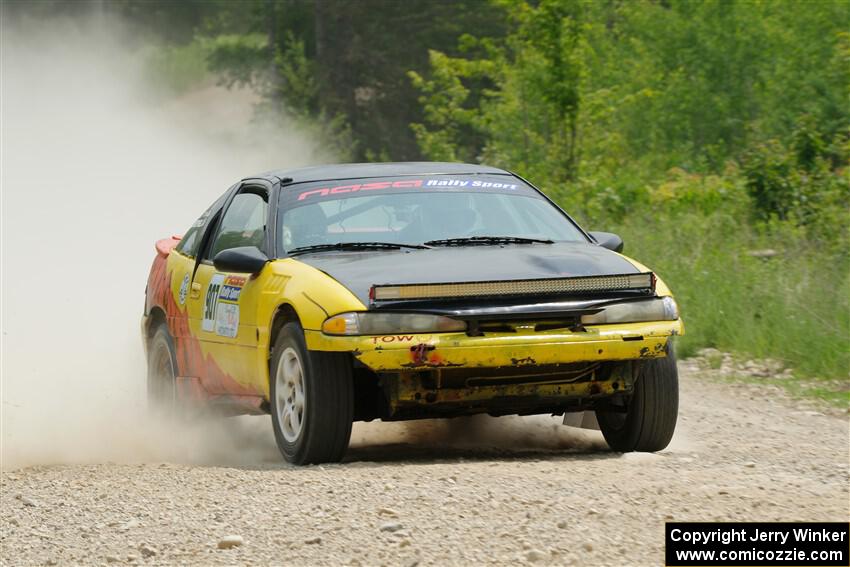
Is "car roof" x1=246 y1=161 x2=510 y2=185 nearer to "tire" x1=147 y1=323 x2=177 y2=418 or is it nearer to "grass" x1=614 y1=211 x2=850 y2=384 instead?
"tire" x1=147 y1=323 x2=177 y2=418

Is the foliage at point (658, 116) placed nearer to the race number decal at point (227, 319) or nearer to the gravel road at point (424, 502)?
the gravel road at point (424, 502)

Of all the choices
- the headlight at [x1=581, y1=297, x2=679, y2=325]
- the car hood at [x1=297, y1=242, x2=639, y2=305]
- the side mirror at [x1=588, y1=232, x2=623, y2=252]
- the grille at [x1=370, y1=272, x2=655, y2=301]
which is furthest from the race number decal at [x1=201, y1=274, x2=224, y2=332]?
the headlight at [x1=581, y1=297, x2=679, y2=325]

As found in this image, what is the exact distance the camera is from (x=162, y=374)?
956 cm

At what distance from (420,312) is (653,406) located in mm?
1385

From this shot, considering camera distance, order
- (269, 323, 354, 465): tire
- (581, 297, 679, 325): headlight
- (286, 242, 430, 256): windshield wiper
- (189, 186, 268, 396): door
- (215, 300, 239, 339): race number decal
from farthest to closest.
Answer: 1. (215, 300, 239, 339): race number decal
2. (189, 186, 268, 396): door
3. (286, 242, 430, 256): windshield wiper
4. (581, 297, 679, 325): headlight
5. (269, 323, 354, 465): tire

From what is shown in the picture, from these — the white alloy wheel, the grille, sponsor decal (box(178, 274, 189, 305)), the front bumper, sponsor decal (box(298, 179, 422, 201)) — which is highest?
sponsor decal (box(298, 179, 422, 201))

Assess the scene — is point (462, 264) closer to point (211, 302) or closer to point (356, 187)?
point (356, 187)

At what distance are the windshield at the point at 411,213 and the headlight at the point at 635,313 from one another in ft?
3.29

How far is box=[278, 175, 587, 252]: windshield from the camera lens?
7953 mm

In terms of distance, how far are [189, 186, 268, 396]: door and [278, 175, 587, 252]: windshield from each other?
272mm

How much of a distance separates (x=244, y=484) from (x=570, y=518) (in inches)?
64.7

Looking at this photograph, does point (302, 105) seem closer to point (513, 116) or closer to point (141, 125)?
point (141, 125)

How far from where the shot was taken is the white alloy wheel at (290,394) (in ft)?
23.6

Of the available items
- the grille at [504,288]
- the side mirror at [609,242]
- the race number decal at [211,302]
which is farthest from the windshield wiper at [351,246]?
the side mirror at [609,242]
